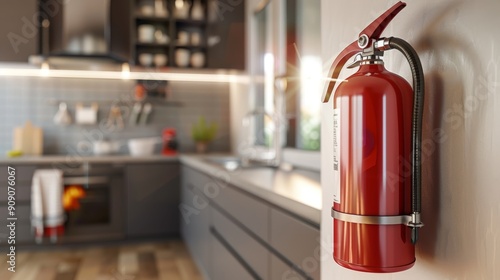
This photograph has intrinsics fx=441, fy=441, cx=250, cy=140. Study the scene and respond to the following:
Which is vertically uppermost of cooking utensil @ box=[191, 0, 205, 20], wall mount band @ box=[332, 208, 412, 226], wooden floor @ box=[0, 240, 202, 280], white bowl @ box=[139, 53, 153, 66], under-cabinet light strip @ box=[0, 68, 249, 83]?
cooking utensil @ box=[191, 0, 205, 20]

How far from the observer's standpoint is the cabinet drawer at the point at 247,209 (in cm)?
167

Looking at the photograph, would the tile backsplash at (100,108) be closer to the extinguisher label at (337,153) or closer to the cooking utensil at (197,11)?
the cooking utensil at (197,11)

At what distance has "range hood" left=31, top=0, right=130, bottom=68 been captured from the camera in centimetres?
367

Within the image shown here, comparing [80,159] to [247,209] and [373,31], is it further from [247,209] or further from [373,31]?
[373,31]

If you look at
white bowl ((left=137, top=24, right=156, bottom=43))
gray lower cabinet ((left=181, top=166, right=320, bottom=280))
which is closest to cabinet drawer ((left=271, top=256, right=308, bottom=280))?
gray lower cabinet ((left=181, top=166, right=320, bottom=280))

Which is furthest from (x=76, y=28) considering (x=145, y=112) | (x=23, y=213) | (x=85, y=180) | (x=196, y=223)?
(x=196, y=223)

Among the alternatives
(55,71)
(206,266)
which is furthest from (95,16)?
(206,266)

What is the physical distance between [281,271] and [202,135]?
297cm

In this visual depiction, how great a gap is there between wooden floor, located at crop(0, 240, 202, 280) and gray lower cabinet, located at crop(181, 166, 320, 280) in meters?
0.20

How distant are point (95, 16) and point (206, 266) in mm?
2314

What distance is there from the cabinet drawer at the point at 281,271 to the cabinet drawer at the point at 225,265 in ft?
0.84

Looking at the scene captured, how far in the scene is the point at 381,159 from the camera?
77 centimetres

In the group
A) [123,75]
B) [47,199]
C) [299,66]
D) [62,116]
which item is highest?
[123,75]

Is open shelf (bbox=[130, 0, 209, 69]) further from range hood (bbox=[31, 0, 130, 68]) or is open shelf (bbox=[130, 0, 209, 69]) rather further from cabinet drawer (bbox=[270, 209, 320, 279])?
cabinet drawer (bbox=[270, 209, 320, 279])
